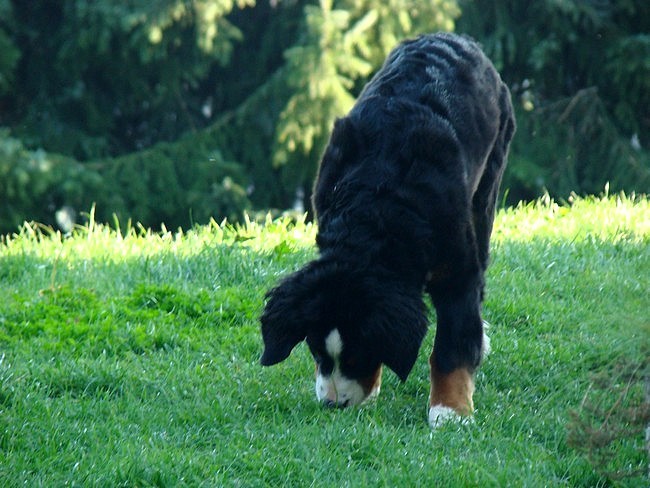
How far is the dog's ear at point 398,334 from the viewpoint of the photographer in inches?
169

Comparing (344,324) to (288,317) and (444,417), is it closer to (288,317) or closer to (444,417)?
(288,317)

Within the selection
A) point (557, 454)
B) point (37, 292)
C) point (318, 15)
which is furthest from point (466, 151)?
point (318, 15)

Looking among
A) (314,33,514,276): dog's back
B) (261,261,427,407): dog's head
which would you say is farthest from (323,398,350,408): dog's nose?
(314,33,514,276): dog's back

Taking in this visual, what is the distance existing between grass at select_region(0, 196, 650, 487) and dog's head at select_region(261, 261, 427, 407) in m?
0.23

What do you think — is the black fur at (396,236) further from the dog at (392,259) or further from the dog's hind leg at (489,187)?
the dog's hind leg at (489,187)

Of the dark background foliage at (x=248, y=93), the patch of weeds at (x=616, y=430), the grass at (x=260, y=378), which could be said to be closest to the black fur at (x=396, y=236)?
the grass at (x=260, y=378)

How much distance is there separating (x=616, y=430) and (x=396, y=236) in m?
1.41

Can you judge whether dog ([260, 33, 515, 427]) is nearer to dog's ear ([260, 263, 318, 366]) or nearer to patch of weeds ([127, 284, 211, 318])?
dog's ear ([260, 263, 318, 366])

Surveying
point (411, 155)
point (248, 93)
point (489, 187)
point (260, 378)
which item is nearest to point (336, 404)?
point (260, 378)

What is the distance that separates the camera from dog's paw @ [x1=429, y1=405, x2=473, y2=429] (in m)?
4.46

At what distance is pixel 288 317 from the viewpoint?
4.41m

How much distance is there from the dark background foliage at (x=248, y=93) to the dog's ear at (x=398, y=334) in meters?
7.61

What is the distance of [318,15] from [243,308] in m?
6.85

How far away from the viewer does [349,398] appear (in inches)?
179
